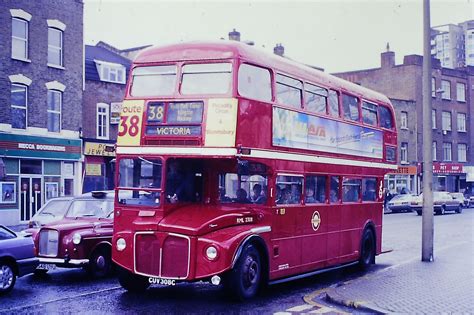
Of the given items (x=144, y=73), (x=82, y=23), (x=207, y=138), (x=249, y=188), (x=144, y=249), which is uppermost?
(x=82, y=23)

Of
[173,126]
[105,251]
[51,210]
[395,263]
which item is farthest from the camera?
[395,263]

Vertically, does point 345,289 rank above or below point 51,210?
below

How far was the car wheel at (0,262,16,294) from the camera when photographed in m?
10.9

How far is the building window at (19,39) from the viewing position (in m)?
29.5

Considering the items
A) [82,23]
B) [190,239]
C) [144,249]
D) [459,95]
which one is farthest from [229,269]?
[459,95]

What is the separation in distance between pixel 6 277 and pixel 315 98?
6975 mm

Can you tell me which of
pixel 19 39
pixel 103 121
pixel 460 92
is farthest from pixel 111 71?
pixel 460 92

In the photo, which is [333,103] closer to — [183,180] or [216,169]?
[216,169]

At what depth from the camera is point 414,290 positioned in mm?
11203

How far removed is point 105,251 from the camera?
1315 cm

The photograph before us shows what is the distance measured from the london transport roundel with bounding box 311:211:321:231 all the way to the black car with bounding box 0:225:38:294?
5.54 meters

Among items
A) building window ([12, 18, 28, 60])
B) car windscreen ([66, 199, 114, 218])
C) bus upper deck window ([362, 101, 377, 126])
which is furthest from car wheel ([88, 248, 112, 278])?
building window ([12, 18, 28, 60])

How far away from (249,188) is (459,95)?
2295 inches

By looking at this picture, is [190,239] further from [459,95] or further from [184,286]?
[459,95]
